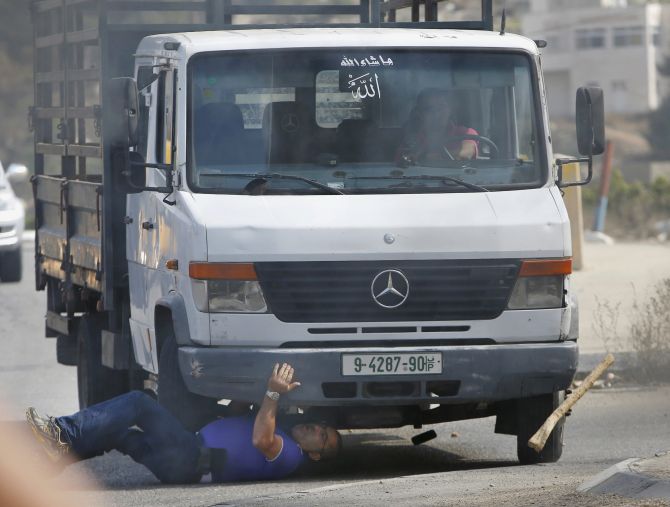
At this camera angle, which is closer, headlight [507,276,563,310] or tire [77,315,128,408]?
headlight [507,276,563,310]

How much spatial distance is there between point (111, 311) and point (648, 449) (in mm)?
3363

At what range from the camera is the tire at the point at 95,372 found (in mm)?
11227

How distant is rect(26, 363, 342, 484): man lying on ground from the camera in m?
8.45

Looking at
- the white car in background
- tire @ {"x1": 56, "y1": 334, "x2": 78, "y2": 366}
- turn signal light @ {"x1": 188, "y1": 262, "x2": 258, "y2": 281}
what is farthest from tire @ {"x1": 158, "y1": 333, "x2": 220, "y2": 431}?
the white car in background

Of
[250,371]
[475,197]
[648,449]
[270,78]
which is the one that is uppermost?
[270,78]

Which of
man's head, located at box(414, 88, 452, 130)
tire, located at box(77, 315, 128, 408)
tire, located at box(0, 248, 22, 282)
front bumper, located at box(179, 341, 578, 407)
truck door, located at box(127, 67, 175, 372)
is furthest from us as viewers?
tire, located at box(0, 248, 22, 282)

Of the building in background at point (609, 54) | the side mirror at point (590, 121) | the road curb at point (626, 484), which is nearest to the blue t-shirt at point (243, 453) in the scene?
the road curb at point (626, 484)

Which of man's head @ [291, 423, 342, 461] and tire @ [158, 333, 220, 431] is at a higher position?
tire @ [158, 333, 220, 431]

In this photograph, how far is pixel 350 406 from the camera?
8750 mm

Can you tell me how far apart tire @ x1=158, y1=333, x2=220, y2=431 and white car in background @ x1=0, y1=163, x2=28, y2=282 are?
12.3 meters

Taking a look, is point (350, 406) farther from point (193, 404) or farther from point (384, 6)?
point (384, 6)

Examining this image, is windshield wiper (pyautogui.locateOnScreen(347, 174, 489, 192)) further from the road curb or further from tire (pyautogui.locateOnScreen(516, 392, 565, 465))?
the road curb

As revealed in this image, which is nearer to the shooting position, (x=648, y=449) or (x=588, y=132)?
(x=588, y=132)

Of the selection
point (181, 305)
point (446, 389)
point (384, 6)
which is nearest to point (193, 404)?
point (181, 305)
